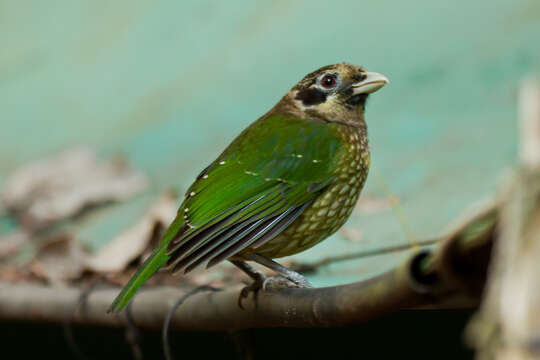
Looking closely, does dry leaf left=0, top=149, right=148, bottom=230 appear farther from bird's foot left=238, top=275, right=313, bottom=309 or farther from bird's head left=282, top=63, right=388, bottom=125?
bird's foot left=238, top=275, right=313, bottom=309

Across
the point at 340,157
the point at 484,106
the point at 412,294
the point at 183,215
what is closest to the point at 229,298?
the point at 183,215

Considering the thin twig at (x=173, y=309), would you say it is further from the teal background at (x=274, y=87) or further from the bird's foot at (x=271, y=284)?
the teal background at (x=274, y=87)

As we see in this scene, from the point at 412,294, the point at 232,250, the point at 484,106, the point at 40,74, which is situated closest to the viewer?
the point at 412,294

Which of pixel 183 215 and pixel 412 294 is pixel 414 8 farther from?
pixel 412 294

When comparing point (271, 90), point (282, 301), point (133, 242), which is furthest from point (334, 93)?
point (133, 242)

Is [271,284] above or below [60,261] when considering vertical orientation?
above

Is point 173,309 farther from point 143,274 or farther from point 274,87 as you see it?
point 274,87

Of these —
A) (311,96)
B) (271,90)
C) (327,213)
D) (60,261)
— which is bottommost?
(60,261)
